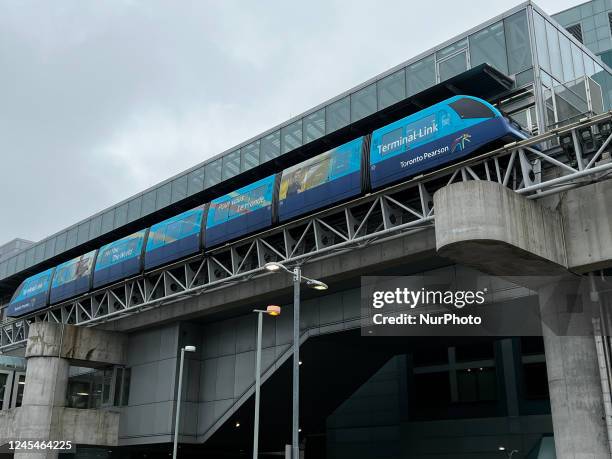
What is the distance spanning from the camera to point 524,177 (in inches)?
778

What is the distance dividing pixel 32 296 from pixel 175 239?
15891mm

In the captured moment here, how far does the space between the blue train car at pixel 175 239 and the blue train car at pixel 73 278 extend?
20.1 feet

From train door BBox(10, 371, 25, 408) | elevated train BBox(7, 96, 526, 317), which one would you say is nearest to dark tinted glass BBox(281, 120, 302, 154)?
elevated train BBox(7, 96, 526, 317)

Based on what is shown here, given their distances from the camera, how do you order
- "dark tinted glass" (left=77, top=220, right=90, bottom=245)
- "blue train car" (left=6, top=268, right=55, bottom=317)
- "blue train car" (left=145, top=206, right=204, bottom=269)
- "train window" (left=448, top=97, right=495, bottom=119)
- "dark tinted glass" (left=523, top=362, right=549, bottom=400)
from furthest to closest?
"dark tinted glass" (left=77, top=220, right=90, bottom=245) < "blue train car" (left=6, top=268, right=55, bottom=317) < "dark tinted glass" (left=523, top=362, right=549, bottom=400) < "blue train car" (left=145, top=206, right=204, bottom=269) < "train window" (left=448, top=97, right=495, bottom=119)

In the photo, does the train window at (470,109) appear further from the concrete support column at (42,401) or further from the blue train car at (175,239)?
the concrete support column at (42,401)

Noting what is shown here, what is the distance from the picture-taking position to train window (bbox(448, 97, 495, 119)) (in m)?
20.7

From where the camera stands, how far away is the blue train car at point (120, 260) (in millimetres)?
34103

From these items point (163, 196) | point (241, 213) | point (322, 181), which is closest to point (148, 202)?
point (163, 196)

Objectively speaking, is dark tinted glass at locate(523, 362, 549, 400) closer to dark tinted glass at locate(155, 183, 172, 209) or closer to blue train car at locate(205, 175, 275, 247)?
blue train car at locate(205, 175, 275, 247)

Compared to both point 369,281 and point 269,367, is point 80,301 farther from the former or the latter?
point 369,281

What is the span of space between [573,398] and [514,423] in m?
23.8

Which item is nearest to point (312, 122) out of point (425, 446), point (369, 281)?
point (369, 281)

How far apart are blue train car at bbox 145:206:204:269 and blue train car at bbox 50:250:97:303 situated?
6.13 metres

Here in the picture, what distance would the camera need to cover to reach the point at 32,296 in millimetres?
42219
